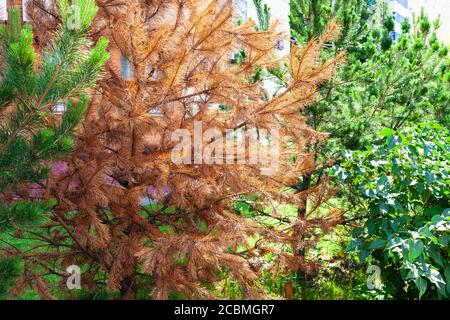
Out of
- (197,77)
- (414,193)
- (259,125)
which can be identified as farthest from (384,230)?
(197,77)

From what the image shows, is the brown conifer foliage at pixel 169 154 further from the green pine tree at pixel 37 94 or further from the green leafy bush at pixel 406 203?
the green pine tree at pixel 37 94

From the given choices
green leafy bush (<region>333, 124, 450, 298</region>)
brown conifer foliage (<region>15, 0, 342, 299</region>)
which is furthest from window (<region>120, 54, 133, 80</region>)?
green leafy bush (<region>333, 124, 450, 298</region>)

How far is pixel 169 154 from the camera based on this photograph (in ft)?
12.3

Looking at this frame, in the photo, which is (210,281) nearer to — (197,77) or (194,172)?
(194,172)

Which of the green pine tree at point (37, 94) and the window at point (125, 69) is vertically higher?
the window at point (125, 69)

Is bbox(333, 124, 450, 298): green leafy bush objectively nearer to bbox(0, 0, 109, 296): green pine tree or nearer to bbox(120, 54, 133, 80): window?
bbox(120, 54, 133, 80): window

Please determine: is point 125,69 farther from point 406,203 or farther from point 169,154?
point 406,203

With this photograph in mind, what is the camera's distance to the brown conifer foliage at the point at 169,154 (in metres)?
3.58

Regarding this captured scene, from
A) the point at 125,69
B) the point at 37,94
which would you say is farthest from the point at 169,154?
the point at 37,94

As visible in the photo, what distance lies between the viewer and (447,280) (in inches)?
145

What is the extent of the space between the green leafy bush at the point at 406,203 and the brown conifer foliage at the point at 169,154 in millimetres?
594

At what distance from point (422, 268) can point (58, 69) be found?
253 cm

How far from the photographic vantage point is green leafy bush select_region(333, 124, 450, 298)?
3590mm

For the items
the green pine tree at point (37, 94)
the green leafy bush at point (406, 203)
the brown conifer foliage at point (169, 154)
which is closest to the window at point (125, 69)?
the brown conifer foliage at point (169, 154)
